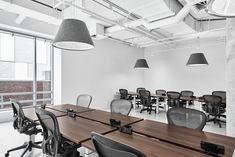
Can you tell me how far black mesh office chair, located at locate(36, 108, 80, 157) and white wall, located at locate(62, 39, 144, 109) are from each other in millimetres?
3730

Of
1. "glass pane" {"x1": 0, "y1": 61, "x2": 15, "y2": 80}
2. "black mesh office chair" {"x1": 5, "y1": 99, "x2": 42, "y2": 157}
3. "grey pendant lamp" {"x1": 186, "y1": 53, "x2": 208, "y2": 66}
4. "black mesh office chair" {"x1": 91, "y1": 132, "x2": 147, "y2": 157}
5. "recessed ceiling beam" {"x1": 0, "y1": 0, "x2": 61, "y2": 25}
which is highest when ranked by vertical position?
"recessed ceiling beam" {"x1": 0, "y1": 0, "x2": 61, "y2": 25}

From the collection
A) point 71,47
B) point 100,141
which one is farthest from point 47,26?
point 100,141

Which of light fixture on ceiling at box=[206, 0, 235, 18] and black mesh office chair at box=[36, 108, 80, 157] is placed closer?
light fixture on ceiling at box=[206, 0, 235, 18]

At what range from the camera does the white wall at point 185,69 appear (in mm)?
6680

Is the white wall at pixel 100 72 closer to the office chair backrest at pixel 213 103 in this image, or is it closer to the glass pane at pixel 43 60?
the glass pane at pixel 43 60

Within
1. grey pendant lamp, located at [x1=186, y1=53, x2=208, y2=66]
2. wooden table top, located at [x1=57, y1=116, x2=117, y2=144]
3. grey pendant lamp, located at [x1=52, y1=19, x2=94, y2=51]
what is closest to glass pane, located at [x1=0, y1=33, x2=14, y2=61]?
grey pendant lamp, located at [x1=52, y1=19, x2=94, y2=51]

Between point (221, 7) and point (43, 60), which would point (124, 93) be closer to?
point (43, 60)

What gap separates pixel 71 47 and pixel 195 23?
201 inches

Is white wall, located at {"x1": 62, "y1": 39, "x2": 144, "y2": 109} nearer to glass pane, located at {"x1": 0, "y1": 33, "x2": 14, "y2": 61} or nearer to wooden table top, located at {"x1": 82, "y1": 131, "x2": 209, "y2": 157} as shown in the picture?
glass pane, located at {"x1": 0, "y1": 33, "x2": 14, "y2": 61}

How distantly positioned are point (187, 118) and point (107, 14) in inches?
147

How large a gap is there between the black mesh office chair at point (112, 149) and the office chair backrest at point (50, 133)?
84cm

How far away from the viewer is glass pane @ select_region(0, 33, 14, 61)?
5.01 metres

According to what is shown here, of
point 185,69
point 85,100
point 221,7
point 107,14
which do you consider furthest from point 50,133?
point 185,69

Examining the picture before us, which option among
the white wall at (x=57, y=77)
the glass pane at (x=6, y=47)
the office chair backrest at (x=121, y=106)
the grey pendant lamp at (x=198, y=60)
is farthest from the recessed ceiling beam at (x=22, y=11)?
the grey pendant lamp at (x=198, y=60)
